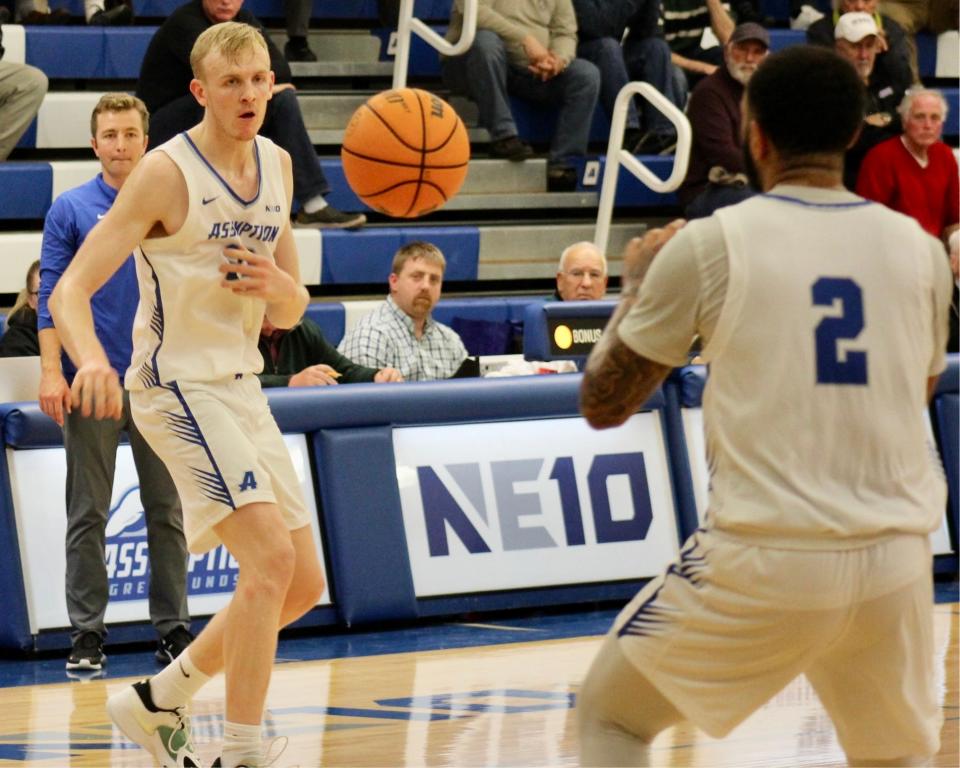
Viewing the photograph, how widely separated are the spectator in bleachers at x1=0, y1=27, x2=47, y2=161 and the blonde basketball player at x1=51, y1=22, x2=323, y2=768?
5.03 metres

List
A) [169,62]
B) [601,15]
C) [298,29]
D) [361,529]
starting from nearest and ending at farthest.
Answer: [361,529], [169,62], [298,29], [601,15]

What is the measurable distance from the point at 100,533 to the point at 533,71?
5.40 meters

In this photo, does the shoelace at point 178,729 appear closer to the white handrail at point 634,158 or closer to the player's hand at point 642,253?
the player's hand at point 642,253

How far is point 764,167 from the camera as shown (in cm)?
276

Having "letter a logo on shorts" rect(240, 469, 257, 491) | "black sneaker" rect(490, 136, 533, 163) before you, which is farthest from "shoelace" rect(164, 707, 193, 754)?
"black sneaker" rect(490, 136, 533, 163)

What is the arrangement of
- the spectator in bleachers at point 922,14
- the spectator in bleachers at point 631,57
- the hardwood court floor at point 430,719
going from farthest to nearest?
the spectator in bleachers at point 922,14
the spectator in bleachers at point 631,57
the hardwood court floor at point 430,719

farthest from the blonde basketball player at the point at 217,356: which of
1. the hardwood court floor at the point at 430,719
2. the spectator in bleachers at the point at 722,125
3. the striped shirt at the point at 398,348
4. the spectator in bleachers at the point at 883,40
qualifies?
the spectator in bleachers at the point at 883,40

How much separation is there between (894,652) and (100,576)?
3.86 meters

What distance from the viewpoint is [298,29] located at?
34.9 ft

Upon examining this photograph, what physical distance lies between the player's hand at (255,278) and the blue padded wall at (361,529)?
250 cm

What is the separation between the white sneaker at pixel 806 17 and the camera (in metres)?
12.3

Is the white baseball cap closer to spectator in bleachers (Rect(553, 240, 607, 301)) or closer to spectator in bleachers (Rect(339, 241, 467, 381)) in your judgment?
spectator in bleachers (Rect(553, 240, 607, 301))

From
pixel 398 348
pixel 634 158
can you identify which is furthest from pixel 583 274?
pixel 634 158

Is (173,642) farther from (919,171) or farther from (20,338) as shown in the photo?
(919,171)
